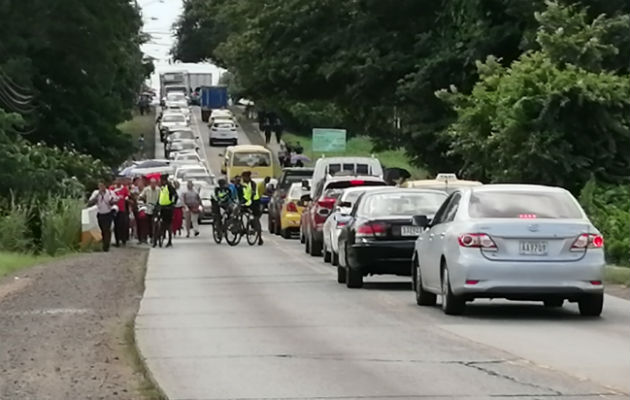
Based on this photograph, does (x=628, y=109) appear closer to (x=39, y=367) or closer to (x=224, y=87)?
(x=39, y=367)

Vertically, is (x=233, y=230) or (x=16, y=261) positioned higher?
(x=233, y=230)

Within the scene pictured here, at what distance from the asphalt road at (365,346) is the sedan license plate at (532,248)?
0.80 meters

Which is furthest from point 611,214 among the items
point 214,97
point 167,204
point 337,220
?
point 214,97

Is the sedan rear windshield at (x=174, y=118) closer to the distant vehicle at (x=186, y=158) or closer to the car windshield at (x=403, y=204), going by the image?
the distant vehicle at (x=186, y=158)

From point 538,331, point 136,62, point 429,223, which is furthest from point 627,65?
point 136,62

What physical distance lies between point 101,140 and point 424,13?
70.6 ft

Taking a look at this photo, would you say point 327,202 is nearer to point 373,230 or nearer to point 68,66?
point 373,230

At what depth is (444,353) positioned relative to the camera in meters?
16.0

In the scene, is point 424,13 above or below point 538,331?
above

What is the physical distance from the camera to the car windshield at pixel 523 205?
1992cm

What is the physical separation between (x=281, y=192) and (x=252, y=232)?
7.34 m

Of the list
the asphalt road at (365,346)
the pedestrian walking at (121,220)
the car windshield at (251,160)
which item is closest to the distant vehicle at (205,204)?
the pedestrian walking at (121,220)

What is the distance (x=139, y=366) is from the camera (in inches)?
592

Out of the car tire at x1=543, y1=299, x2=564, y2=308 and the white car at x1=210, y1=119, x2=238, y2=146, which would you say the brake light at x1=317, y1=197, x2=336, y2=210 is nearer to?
the car tire at x1=543, y1=299, x2=564, y2=308
